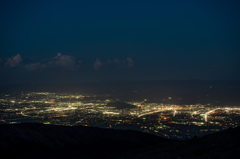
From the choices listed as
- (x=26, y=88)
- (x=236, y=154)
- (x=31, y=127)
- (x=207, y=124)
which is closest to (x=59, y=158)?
(x=31, y=127)

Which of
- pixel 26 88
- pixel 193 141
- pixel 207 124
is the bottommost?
pixel 207 124

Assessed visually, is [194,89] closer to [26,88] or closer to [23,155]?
[26,88]

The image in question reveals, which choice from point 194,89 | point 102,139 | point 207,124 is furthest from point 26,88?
point 102,139

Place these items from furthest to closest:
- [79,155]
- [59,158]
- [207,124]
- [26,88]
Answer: [26,88], [207,124], [79,155], [59,158]

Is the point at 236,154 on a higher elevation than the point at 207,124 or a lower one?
higher

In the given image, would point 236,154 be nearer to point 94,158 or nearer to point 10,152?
point 94,158

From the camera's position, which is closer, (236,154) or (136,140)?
(236,154)

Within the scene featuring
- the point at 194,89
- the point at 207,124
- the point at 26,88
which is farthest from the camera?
the point at 194,89
